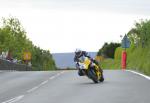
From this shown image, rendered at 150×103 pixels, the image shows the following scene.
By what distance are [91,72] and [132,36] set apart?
42.6 meters

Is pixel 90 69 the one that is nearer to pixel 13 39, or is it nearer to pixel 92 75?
pixel 92 75

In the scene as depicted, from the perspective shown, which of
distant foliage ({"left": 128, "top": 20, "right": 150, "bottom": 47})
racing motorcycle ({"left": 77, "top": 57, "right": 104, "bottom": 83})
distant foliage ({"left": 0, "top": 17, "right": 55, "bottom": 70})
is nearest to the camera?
racing motorcycle ({"left": 77, "top": 57, "right": 104, "bottom": 83})

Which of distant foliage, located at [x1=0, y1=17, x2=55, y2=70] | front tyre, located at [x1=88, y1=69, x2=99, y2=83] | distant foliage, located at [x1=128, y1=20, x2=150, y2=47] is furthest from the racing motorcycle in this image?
distant foliage, located at [x1=0, y1=17, x2=55, y2=70]

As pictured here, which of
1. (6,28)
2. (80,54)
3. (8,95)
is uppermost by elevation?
(6,28)

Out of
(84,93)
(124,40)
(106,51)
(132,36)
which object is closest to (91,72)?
(84,93)

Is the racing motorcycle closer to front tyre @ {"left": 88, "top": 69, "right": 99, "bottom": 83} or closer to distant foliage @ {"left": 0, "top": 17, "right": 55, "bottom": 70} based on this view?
front tyre @ {"left": 88, "top": 69, "right": 99, "bottom": 83}

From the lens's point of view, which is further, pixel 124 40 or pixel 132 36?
pixel 132 36

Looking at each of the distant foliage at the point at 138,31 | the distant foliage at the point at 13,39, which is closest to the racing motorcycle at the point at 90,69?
the distant foliage at the point at 138,31

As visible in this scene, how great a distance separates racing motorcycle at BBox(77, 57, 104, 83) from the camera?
2220 cm

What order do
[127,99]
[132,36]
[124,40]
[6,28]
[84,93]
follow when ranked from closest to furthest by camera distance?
[127,99], [84,93], [124,40], [132,36], [6,28]

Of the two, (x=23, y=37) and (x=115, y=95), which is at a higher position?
(x=23, y=37)

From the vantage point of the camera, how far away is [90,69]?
22344mm

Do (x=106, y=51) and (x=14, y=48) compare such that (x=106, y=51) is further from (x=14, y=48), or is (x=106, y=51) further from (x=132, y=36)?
(x=132, y=36)

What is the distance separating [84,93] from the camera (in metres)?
17.5
